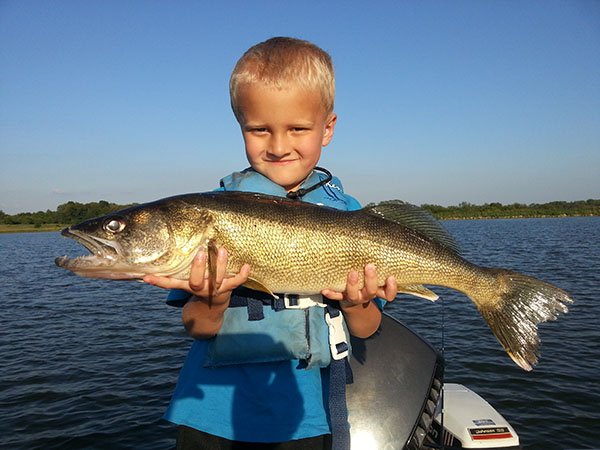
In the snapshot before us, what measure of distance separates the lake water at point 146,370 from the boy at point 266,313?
124 inches

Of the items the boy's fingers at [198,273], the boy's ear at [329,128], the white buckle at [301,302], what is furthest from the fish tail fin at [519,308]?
the boy's fingers at [198,273]

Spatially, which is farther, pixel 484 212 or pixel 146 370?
pixel 484 212

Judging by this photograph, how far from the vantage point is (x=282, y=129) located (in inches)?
117

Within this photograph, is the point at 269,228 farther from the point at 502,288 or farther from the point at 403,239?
the point at 502,288

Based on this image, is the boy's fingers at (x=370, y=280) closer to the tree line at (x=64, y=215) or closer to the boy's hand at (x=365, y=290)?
the boy's hand at (x=365, y=290)

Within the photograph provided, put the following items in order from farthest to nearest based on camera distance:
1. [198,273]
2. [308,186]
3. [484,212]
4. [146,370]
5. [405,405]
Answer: [484,212] → [146,370] → [405,405] → [308,186] → [198,273]

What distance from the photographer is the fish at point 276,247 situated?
2.76 meters

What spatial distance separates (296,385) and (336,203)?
1557 millimetres

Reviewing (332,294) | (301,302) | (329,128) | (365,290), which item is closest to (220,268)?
(301,302)

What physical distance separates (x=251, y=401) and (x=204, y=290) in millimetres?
835

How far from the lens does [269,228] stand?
2.81 meters

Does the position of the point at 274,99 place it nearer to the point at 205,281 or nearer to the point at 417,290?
the point at 205,281

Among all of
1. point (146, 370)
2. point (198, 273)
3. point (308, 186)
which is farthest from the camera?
point (146, 370)

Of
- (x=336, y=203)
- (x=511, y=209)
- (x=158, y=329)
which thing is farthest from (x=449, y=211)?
(x=336, y=203)
